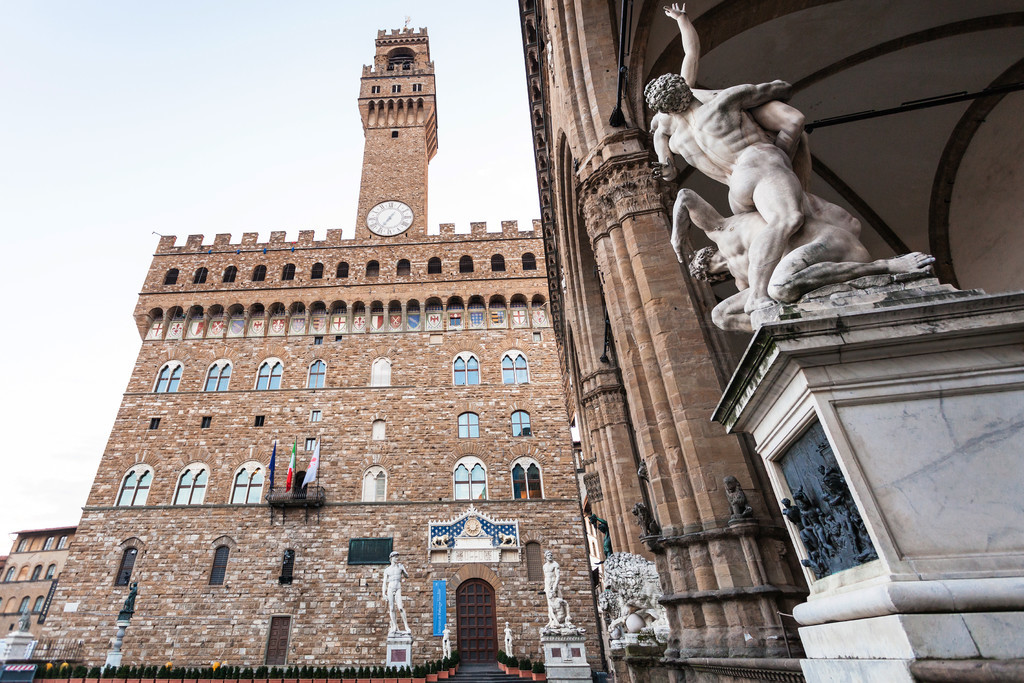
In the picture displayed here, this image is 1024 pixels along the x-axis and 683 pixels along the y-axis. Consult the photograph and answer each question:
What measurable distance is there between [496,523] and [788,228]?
62.1ft

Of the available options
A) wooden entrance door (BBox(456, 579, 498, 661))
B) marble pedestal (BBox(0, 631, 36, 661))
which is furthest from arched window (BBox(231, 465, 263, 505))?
wooden entrance door (BBox(456, 579, 498, 661))

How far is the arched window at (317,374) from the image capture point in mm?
23094

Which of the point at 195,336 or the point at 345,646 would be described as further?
the point at 195,336

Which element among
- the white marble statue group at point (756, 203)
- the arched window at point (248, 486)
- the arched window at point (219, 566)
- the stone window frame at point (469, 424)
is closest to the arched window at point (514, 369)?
the stone window frame at point (469, 424)

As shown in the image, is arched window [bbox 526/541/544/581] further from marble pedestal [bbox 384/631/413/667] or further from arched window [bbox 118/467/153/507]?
arched window [bbox 118/467/153/507]

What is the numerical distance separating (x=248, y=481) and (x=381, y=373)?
6512 millimetres

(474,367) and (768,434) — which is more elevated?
(474,367)

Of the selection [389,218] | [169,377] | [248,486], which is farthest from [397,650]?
[389,218]

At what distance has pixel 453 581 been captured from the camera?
1898cm

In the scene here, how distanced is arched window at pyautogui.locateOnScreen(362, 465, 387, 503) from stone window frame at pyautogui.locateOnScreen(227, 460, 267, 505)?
3.93 m

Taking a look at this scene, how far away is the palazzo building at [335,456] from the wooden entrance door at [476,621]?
58 mm

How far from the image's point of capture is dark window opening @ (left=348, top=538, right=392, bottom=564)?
63.9 ft

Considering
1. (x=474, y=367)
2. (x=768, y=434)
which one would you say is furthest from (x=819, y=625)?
(x=474, y=367)

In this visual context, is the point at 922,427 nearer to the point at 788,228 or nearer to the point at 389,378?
the point at 788,228
